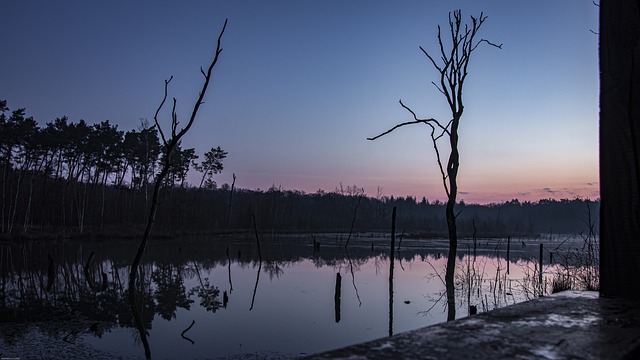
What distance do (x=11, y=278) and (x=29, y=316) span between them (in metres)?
7.12

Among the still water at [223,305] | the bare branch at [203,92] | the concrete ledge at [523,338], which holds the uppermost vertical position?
the bare branch at [203,92]

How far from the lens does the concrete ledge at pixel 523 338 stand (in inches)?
30.8

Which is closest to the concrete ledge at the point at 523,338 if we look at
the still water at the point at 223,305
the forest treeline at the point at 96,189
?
the still water at the point at 223,305

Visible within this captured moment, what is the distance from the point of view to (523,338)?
893 millimetres

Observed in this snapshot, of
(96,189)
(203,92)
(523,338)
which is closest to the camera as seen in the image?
(523,338)

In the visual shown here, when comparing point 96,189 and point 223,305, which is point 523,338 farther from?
point 96,189

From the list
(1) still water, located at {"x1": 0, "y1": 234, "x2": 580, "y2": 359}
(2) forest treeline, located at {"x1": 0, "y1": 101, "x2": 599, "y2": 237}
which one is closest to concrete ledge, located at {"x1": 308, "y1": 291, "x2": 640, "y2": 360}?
(1) still water, located at {"x1": 0, "y1": 234, "x2": 580, "y2": 359}

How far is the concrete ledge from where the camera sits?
2.57ft

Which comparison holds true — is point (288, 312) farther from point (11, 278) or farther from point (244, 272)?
point (11, 278)

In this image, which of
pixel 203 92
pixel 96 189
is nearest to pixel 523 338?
pixel 203 92

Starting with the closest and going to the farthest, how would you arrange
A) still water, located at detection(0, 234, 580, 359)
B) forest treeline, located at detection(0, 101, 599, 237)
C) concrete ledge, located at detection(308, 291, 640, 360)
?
1. concrete ledge, located at detection(308, 291, 640, 360)
2. still water, located at detection(0, 234, 580, 359)
3. forest treeline, located at detection(0, 101, 599, 237)

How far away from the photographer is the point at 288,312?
37.9 ft

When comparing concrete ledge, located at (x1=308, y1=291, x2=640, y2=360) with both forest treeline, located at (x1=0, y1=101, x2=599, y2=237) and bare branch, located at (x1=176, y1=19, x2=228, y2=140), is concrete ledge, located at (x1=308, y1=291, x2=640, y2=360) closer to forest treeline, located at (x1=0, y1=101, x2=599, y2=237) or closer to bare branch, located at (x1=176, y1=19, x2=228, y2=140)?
bare branch, located at (x1=176, y1=19, x2=228, y2=140)

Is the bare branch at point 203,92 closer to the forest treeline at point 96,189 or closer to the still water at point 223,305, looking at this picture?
the still water at point 223,305
